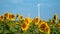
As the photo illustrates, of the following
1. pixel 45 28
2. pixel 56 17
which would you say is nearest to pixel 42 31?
pixel 45 28

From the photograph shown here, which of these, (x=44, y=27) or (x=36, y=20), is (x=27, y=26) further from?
(x=36, y=20)

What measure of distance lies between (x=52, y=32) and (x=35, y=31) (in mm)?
417

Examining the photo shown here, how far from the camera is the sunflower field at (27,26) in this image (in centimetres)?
308

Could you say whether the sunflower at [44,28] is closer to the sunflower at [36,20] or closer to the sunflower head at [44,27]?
the sunflower head at [44,27]

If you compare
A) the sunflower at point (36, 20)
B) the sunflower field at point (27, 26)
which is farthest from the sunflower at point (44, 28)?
the sunflower at point (36, 20)

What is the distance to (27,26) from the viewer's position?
3.21 meters

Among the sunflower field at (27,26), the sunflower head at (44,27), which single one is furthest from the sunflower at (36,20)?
the sunflower head at (44,27)

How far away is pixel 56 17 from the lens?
4.12 m

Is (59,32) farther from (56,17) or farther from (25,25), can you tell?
(25,25)

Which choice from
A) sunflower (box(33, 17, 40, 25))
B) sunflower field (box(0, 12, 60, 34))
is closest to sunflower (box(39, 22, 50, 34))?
sunflower field (box(0, 12, 60, 34))

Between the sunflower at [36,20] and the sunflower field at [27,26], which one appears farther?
the sunflower at [36,20]

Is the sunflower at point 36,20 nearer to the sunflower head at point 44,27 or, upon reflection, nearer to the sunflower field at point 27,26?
the sunflower field at point 27,26

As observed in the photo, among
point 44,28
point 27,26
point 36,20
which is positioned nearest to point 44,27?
point 44,28

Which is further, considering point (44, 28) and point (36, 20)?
point (36, 20)
